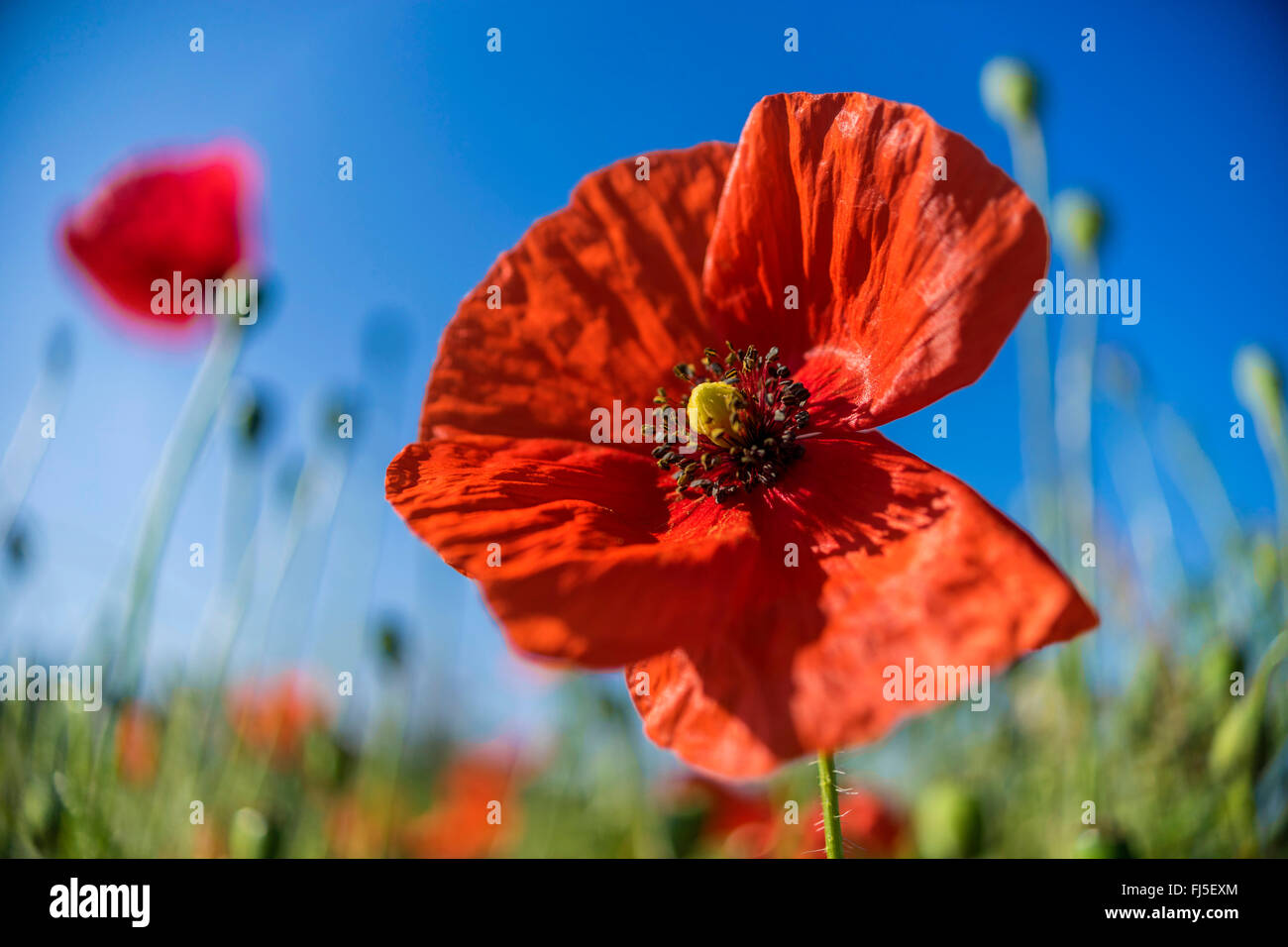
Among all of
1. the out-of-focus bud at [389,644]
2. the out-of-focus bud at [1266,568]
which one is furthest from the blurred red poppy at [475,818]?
the out-of-focus bud at [1266,568]

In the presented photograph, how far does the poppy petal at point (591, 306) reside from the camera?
722mm

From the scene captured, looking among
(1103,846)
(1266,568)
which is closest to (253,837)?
(1103,846)

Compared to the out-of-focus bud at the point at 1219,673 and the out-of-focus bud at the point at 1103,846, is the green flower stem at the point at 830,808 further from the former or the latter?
the out-of-focus bud at the point at 1219,673

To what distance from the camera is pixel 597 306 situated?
2.49ft

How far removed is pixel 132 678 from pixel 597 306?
0.88 metres

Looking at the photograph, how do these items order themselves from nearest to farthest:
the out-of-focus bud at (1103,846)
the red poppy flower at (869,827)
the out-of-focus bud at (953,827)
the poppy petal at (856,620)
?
1. the poppy petal at (856,620)
2. the out-of-focus bud at (1103,846)
3. the out-of-focus bud at (953,827)
4. the red poppy flower at (869,827)

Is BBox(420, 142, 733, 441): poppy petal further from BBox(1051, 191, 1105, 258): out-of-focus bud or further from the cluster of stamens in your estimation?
BBox(1051, 191, 1105, 258): out-of-focus bud

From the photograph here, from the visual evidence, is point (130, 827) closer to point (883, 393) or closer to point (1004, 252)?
point (883, 393)

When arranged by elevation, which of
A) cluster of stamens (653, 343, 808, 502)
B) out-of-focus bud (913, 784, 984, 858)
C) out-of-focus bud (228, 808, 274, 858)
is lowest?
out-of-focus bud (913, 784, 984, 858)

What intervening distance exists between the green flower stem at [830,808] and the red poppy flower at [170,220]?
124 cm

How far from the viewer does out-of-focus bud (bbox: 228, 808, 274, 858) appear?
0.90 m

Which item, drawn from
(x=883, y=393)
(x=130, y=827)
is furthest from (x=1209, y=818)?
(x=130, y=827)

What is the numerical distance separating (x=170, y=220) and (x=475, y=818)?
4.14 ft

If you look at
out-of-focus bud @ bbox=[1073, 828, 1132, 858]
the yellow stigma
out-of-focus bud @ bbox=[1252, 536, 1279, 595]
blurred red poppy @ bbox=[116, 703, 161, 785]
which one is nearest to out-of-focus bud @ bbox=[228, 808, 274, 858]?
the yellow stigma
